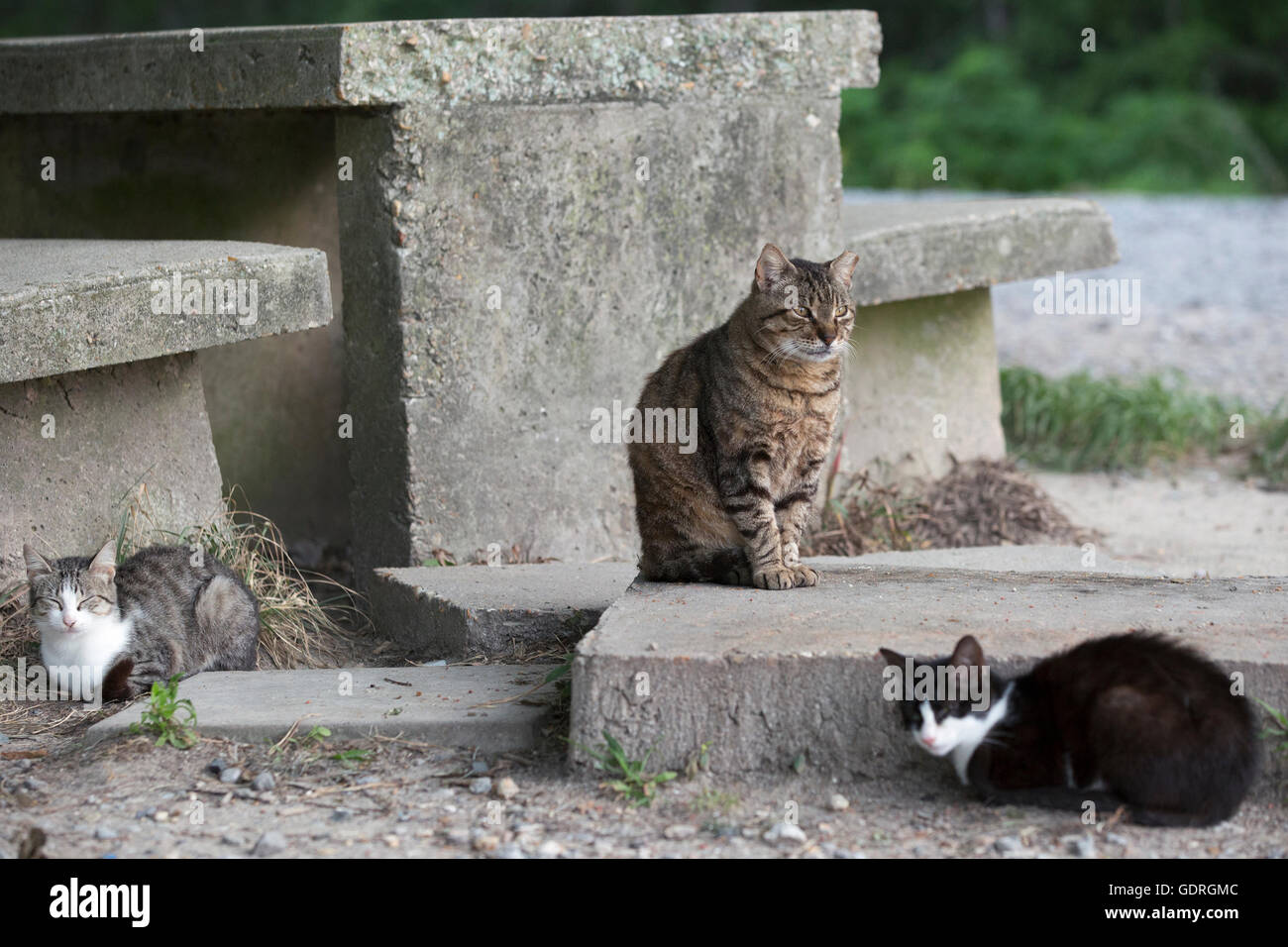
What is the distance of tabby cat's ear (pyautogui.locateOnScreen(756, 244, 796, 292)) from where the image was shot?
4012 millimetres

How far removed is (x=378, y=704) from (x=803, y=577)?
118 cm

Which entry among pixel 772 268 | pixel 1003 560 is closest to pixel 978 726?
pixel 772 268

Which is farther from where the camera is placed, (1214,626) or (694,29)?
(694,29)

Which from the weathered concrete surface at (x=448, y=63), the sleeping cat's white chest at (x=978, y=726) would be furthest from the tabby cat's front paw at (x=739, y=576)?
the weathered concrete surface at (x=448, y=63)

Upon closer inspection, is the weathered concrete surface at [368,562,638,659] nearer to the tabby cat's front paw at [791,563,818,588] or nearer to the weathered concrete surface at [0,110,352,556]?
the tabby cat's front paw at [791,563,818,588]

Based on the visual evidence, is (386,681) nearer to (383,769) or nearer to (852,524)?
(383,769)

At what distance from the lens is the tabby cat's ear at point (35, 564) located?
4066mm

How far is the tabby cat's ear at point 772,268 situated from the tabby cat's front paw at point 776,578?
0.77 meters

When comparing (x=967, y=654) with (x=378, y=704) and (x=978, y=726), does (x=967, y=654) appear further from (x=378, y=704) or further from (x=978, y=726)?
(x=378, y=704)

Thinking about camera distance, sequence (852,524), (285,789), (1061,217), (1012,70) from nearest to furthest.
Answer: (285,789) < (852,524) < (1061,217) < (1012,70)

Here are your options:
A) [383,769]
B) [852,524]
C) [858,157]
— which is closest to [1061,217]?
[852,524]

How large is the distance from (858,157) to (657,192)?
1317 cm

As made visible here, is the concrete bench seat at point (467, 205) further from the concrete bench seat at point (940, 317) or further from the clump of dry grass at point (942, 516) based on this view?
the clump of dry grass at point (942, 516)

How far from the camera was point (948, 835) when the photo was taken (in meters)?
3.13
